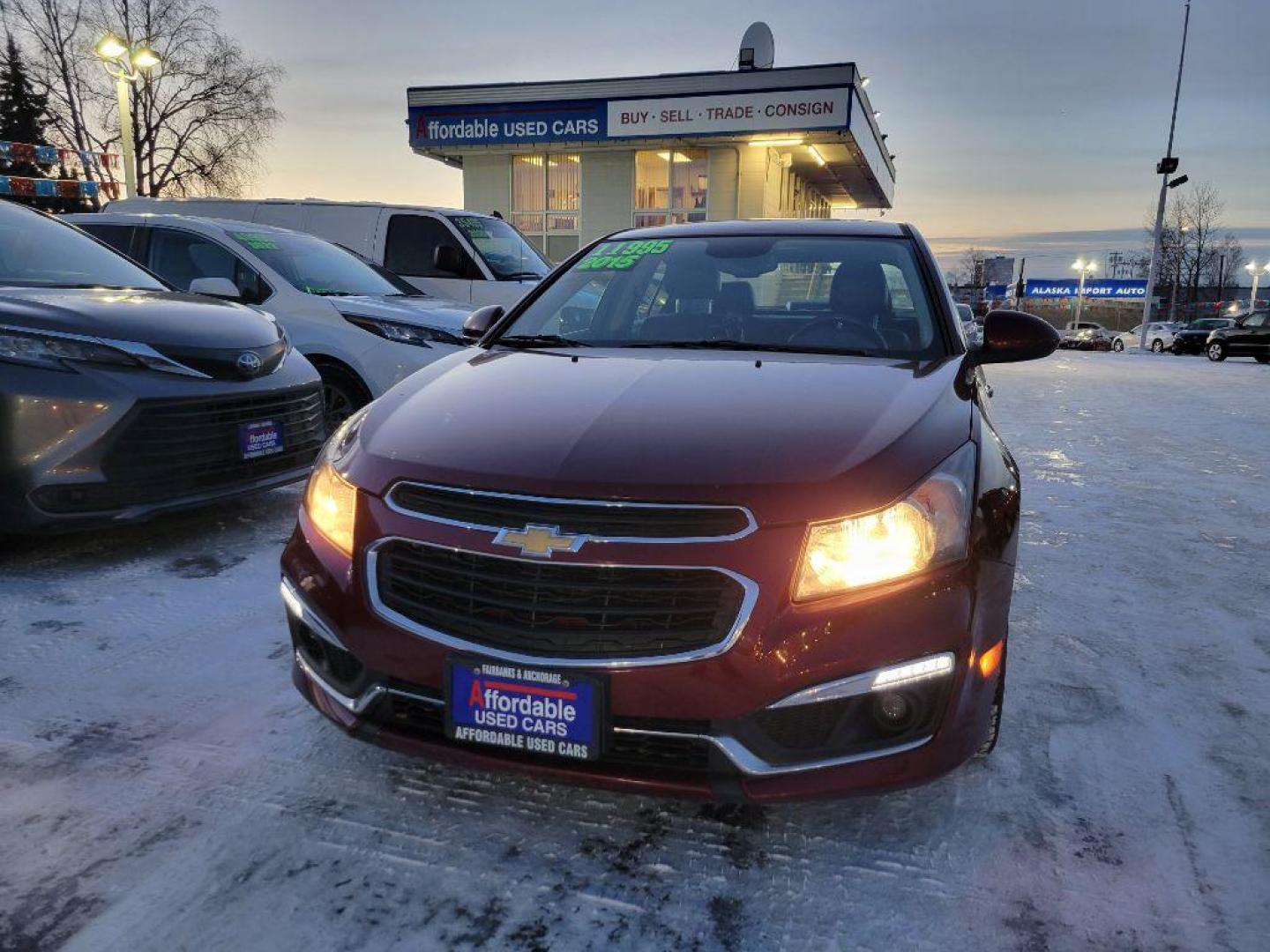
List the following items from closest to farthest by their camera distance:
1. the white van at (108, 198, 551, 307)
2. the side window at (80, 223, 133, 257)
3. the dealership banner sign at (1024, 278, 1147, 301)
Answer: the side window at (80, 223, 133, 257), the white van at (108, 198, 551, 307), the dealership banner sign at (1024, 278, 1147, 301)

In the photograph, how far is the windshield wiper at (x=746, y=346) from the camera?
2549mm

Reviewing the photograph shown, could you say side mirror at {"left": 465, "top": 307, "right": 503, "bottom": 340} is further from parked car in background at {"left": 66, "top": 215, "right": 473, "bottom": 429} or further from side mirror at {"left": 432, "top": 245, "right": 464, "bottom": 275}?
side mirror at {"left": 432, "top": 245, "right": 464, "bottom": 275}

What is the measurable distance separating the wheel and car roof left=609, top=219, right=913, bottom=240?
2.67 meters

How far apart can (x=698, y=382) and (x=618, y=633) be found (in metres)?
0.84

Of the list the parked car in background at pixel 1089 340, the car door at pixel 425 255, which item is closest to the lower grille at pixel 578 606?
the car door at pixel 425 255

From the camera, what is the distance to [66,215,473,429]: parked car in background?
18.0 ft

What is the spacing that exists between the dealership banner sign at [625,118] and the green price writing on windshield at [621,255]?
17489 mm

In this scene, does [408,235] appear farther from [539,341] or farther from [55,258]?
[539,341]

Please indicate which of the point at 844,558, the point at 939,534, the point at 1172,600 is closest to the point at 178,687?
the point at 844,558

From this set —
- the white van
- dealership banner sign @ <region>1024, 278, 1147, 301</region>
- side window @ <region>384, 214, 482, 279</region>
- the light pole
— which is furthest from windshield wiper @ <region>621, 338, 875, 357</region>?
dealership banner sign @ <region>1024, 278, 1147, 301</region>

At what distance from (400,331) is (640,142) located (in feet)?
56.9

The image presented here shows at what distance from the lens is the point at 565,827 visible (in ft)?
6.34

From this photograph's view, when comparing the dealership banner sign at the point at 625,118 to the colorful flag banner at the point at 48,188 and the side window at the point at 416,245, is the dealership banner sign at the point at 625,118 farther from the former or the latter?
the side window at the point at 416,245

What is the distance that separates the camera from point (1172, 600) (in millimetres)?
3406
